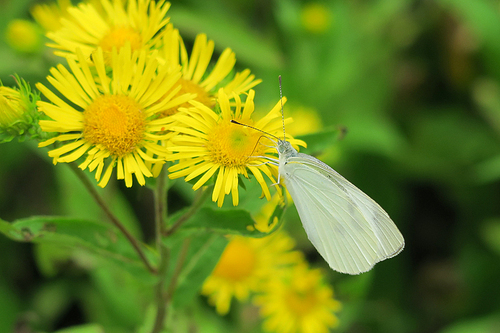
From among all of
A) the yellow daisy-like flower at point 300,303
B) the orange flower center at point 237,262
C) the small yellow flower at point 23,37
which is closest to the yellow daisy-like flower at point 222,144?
the orange flower center at point 237,262

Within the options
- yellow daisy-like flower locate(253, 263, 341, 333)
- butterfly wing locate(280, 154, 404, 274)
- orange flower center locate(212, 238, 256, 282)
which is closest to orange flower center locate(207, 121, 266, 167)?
butterfly wing locate(280, 154, 404, 274)

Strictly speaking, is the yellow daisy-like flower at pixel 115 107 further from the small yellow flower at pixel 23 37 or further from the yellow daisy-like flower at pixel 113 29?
the small yellow flower at pixel 23 37

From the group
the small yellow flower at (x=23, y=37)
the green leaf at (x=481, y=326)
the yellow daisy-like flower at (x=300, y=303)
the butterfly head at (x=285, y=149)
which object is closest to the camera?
the butterfly head at (x=285, y=149)

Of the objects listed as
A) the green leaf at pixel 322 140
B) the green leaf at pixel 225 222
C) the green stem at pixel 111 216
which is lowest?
the green stem at pixel 111 216

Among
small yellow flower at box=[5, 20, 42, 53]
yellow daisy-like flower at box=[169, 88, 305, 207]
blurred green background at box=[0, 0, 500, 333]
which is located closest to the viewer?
yellow daisy-like flower at box=[169, 88, 305, 207]

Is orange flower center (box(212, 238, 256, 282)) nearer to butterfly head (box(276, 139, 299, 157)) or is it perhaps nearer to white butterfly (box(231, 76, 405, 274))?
white butterfly (box(231, 76, 405, 274))

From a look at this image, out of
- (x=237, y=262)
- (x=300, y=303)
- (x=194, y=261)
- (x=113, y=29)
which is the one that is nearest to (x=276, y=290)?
(x=300, y=303)

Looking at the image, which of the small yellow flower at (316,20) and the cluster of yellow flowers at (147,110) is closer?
the cluster of yellow flowers at (147,110)
